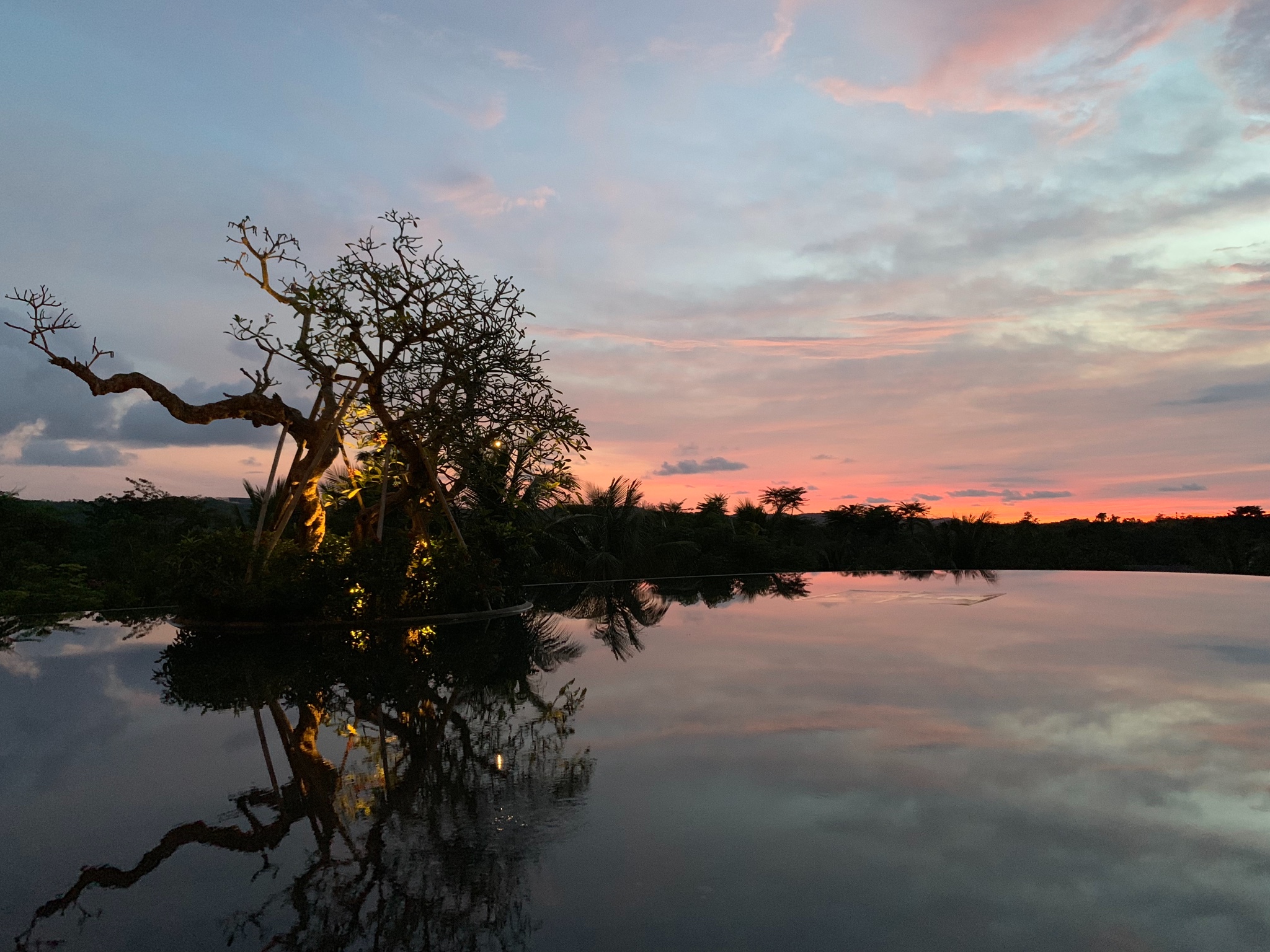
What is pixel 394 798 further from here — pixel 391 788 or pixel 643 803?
pixel 643 803

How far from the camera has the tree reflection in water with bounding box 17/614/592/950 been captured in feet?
6.36

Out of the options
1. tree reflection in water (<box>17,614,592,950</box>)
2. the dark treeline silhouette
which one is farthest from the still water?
the dark treeline silhouette

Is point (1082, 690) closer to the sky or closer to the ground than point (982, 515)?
closer to the ground

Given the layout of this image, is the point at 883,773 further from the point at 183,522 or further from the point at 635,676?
the point at 183,522

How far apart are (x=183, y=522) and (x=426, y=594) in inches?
379

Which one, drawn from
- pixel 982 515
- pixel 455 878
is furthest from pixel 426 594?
pixel 982 515

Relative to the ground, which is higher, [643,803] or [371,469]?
[371,469]

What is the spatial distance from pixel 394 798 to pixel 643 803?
91cm

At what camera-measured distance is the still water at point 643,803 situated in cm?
195

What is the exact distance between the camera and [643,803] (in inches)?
109

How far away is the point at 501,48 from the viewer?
27.2ft

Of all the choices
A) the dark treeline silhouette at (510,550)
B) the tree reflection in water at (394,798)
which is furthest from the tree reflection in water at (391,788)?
the dark treeline silhouette at (510,550)

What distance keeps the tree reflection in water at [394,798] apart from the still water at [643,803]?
0.05 ft

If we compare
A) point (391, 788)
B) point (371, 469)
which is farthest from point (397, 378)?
point (391, 788)
